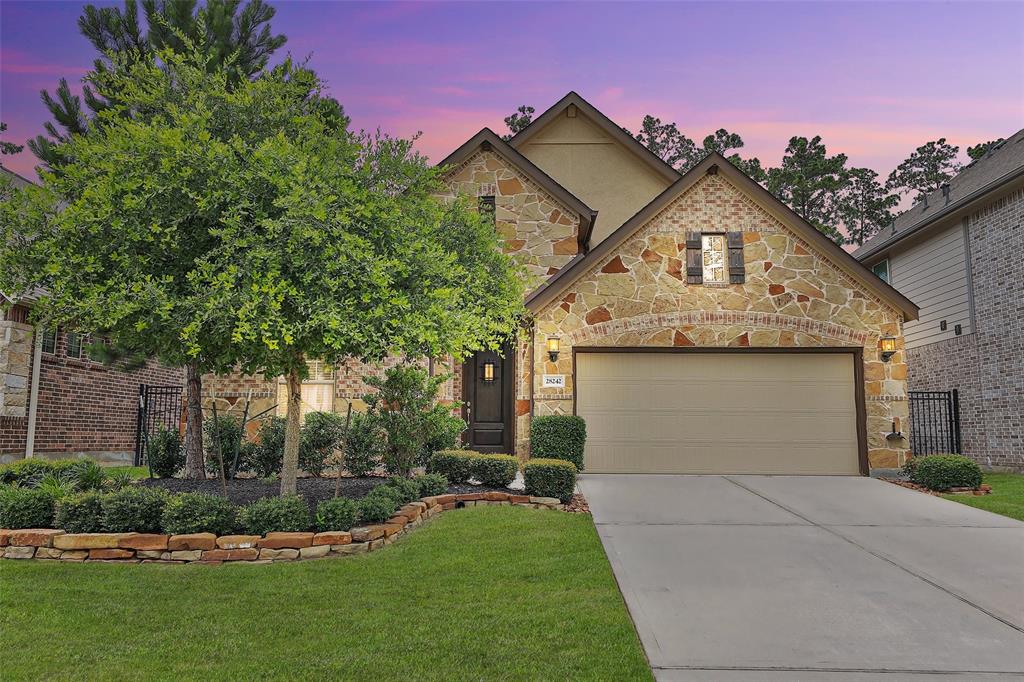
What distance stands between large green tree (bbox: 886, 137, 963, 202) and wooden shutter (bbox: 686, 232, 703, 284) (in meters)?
24.1

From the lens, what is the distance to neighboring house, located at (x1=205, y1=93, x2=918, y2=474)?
12773 millimetres

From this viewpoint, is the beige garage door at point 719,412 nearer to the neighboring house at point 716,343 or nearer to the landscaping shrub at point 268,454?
the neighboring house at point 716,343

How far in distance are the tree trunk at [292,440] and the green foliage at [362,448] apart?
8.39 ft

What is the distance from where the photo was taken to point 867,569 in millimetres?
6176

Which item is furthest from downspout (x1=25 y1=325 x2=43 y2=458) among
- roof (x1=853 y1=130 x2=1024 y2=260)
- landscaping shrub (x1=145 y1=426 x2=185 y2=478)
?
roof (x1=853 y1=130 x2=1024 y2=260)

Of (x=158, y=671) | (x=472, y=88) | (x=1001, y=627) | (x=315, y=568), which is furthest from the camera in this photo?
(x=472, y=88)

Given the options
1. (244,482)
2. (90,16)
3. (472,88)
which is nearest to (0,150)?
(90,16)

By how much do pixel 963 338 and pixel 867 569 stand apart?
12761mm

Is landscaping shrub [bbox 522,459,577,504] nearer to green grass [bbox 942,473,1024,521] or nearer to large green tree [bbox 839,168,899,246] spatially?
green grass [bbox 942,473,1024,521]

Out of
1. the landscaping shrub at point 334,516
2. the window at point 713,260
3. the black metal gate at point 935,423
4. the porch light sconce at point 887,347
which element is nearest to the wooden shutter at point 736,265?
the window at point 713,260

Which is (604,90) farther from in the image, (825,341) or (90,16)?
(90,16)

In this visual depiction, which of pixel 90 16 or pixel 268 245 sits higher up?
pixel 90 16

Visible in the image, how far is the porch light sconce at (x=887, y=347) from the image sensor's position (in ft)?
41.2

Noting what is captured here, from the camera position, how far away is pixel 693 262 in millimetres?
12961
